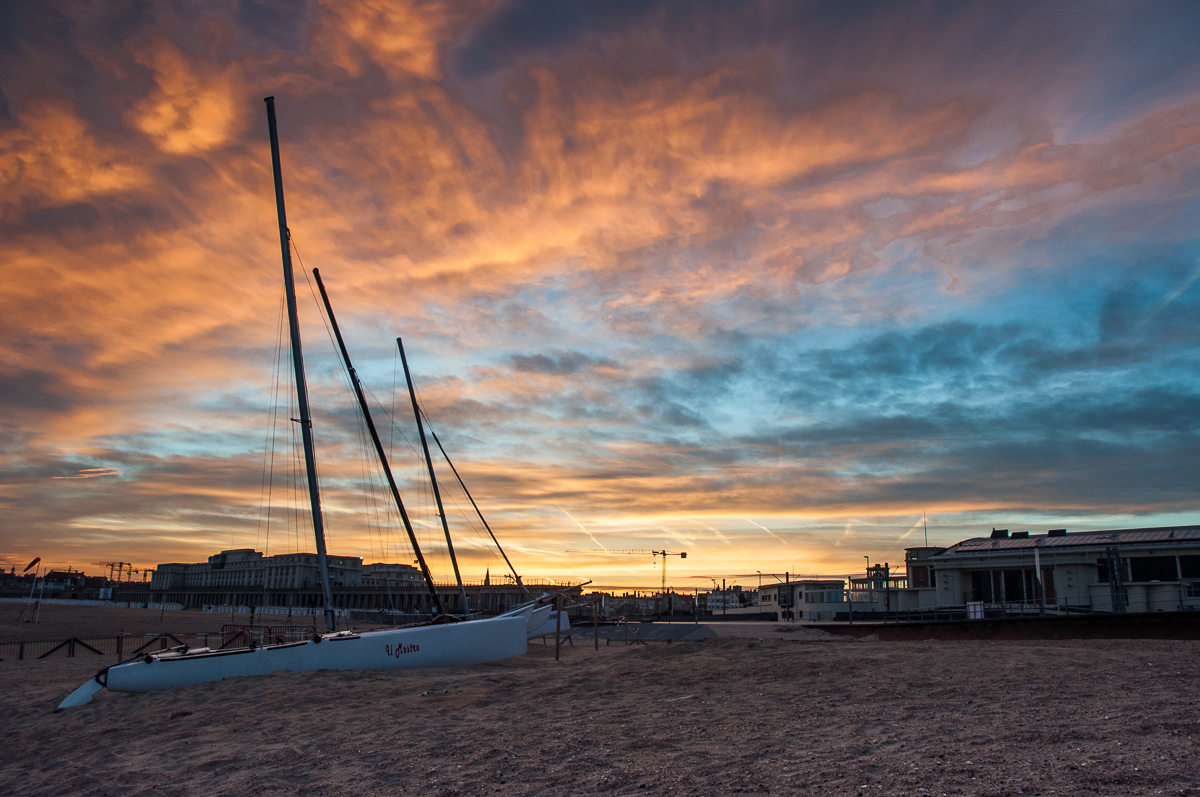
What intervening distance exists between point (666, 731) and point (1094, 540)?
48.7 metres

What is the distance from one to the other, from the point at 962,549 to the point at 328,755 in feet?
162

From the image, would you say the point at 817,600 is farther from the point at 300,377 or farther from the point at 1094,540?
the point at 300,377

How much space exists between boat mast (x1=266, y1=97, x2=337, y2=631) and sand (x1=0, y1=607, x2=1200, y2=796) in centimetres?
458

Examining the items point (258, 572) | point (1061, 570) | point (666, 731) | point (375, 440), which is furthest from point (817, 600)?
point (258, 572)

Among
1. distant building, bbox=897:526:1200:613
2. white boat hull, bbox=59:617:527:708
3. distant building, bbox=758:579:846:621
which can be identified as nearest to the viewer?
white boat hull, bbox=59:617:527:708

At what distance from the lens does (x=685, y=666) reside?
18141 millimetres

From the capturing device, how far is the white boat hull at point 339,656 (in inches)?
707

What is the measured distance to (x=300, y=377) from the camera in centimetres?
2408

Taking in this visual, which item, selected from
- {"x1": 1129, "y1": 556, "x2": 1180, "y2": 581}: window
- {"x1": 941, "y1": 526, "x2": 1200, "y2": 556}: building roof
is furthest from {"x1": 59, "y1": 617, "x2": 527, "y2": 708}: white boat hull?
{"x1": 1129, "y1": 556, "x2": 1180, "y2": 581}: window

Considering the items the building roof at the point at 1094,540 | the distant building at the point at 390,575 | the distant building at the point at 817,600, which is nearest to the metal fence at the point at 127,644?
the distant building at the point at 817,600

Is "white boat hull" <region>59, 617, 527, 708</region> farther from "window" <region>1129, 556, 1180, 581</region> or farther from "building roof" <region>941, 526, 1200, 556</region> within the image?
"window" <region>1129, 556, 1180, 581</region>

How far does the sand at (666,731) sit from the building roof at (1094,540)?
1224 inches

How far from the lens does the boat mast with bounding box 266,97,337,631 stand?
907 inches

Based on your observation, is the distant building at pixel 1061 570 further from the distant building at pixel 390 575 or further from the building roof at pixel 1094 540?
the distant building at pixel 390 575
